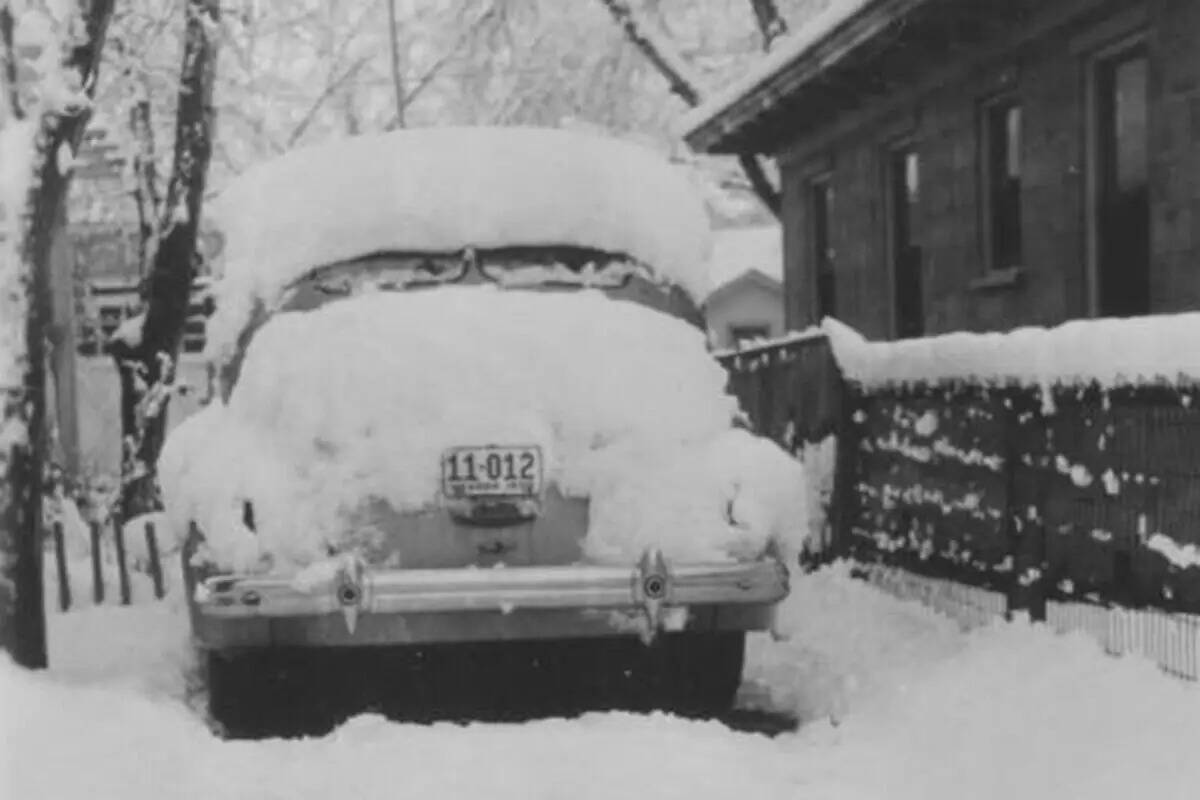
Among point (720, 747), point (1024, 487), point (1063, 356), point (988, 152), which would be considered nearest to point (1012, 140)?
point (988, 152)

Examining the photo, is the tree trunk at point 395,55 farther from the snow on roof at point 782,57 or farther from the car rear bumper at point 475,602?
the car rear bumper at point 475,602

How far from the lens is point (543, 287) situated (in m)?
7.53

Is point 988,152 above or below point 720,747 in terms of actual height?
above

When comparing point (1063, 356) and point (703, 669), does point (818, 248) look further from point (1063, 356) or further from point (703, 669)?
point (703, 669)

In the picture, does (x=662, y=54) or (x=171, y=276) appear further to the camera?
(x=662, y=54)

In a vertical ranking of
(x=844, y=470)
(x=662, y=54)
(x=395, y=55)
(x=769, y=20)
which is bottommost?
(x=844, y=470)

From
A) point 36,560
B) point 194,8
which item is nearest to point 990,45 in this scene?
point 194,8

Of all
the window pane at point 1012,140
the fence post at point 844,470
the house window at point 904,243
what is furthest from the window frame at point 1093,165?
the house window at point 904,243

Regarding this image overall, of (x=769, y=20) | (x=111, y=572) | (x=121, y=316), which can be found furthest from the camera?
(x=121, y=316)

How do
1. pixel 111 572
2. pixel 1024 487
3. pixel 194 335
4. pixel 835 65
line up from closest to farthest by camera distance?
pixel 1024 487 → pixel 111 572 → pixel 835 65 → pixel 194 335

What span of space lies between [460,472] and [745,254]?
50.0 metres

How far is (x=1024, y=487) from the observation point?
25.9 feet

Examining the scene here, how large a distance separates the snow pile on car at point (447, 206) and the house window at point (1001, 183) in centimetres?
642

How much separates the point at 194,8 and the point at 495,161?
6.64 metres
